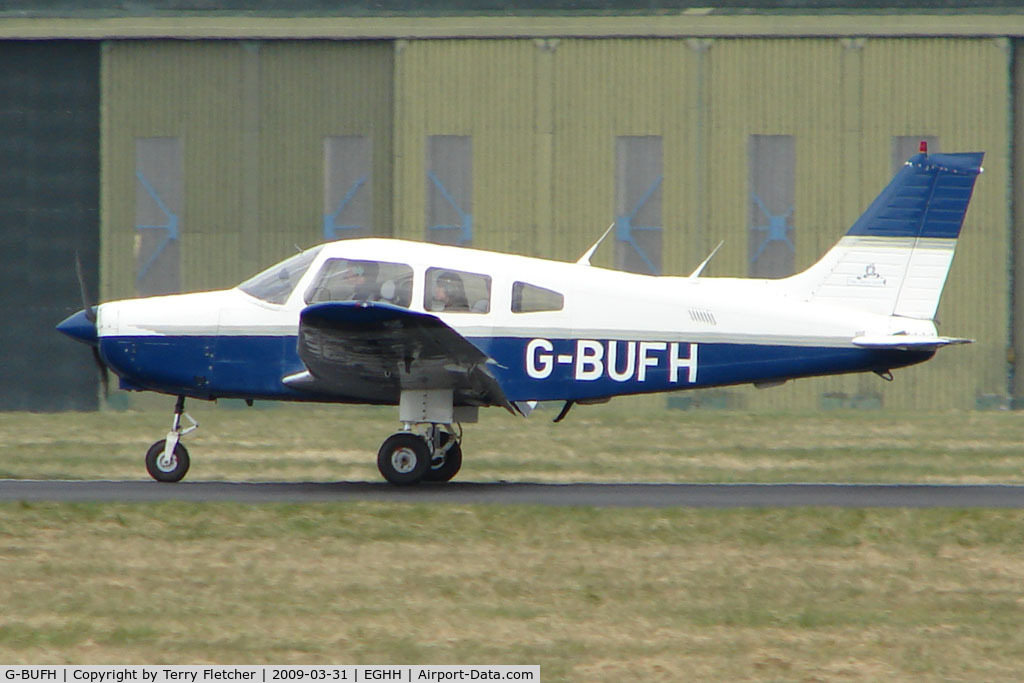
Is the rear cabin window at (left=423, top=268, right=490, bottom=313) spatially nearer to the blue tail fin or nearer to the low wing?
the low wing

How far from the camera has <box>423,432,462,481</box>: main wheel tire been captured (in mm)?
13320

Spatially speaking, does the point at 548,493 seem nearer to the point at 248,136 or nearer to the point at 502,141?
the point at 502,141

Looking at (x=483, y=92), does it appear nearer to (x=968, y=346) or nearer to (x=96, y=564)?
(x=968, y=346)

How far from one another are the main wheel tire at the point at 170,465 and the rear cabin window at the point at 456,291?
2.76m

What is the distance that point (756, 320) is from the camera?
1284 centimetres

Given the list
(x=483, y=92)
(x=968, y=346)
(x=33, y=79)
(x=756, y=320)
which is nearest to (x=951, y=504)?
(x=756, y=320)

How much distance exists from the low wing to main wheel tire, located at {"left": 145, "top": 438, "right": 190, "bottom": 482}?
135 centimetres

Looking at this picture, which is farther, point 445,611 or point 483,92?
point 483,92

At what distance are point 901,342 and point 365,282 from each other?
4827 millimetres

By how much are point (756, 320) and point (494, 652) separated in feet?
19.9

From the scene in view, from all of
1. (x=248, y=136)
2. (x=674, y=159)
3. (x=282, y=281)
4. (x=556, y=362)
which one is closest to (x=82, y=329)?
(x=282, y=281)

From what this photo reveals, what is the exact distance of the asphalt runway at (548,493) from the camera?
11914mm

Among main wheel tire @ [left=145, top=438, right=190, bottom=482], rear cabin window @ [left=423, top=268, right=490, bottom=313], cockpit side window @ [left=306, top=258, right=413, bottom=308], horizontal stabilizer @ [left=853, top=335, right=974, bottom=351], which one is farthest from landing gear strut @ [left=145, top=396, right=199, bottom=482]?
horizontal stabilizer @ [left=853, top=335, right=974, bottom=351]

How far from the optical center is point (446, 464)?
1338 cm
